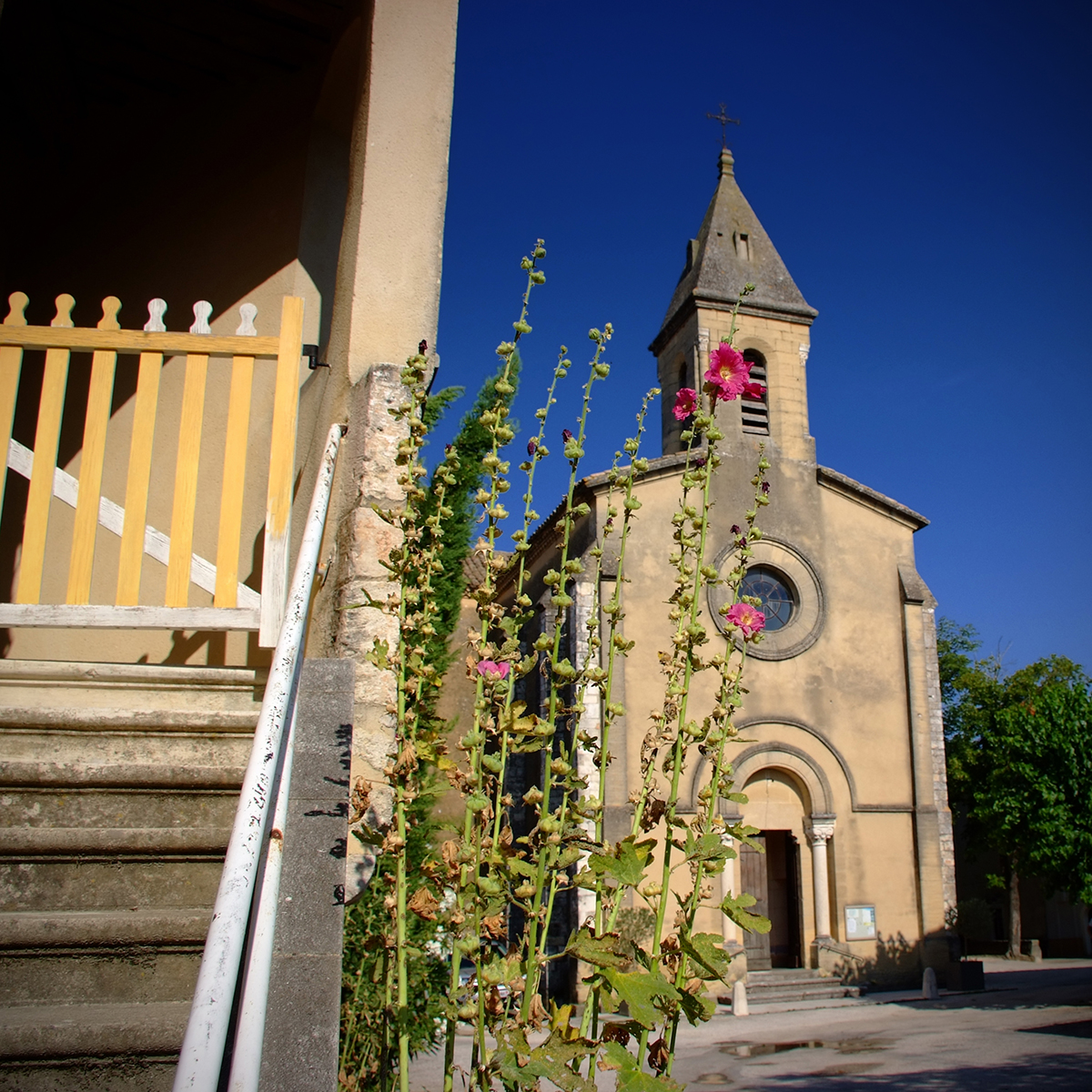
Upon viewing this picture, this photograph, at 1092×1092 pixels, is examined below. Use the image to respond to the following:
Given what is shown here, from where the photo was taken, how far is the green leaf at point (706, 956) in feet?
5.30

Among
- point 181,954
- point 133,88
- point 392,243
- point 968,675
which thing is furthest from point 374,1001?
point 968,675

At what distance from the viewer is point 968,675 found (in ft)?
90.6

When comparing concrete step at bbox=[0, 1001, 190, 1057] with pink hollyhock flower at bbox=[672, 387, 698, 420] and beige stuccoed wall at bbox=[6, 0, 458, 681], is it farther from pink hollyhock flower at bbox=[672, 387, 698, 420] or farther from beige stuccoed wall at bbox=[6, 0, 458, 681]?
pink hollyhock flower at bbox=[672, 387, 698, 420]

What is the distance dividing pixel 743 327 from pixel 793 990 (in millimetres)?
12971

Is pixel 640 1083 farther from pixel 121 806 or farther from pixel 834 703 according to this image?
pixel 834 703

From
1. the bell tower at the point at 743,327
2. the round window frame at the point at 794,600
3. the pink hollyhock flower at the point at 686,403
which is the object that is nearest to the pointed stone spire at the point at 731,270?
the bell tower at the point at 743,327

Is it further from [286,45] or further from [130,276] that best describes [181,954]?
[286,45]

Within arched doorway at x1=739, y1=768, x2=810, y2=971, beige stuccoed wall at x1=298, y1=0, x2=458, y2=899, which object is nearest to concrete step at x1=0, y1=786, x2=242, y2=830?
beige stuccoed wall at x1=298, y1=0, x2=458, y2=899

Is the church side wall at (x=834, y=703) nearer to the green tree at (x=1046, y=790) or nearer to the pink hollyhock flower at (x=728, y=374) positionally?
the green tree at (x=1046, y=790)

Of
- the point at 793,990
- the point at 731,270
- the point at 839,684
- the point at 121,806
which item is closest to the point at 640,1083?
the point at 121,806

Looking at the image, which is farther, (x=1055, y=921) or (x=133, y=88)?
(x=1055, y=921)

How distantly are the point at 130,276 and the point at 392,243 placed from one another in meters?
2.19

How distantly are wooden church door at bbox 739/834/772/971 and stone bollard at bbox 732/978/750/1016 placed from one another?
4.84 ft

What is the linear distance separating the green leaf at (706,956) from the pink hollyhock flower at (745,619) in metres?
0.69
